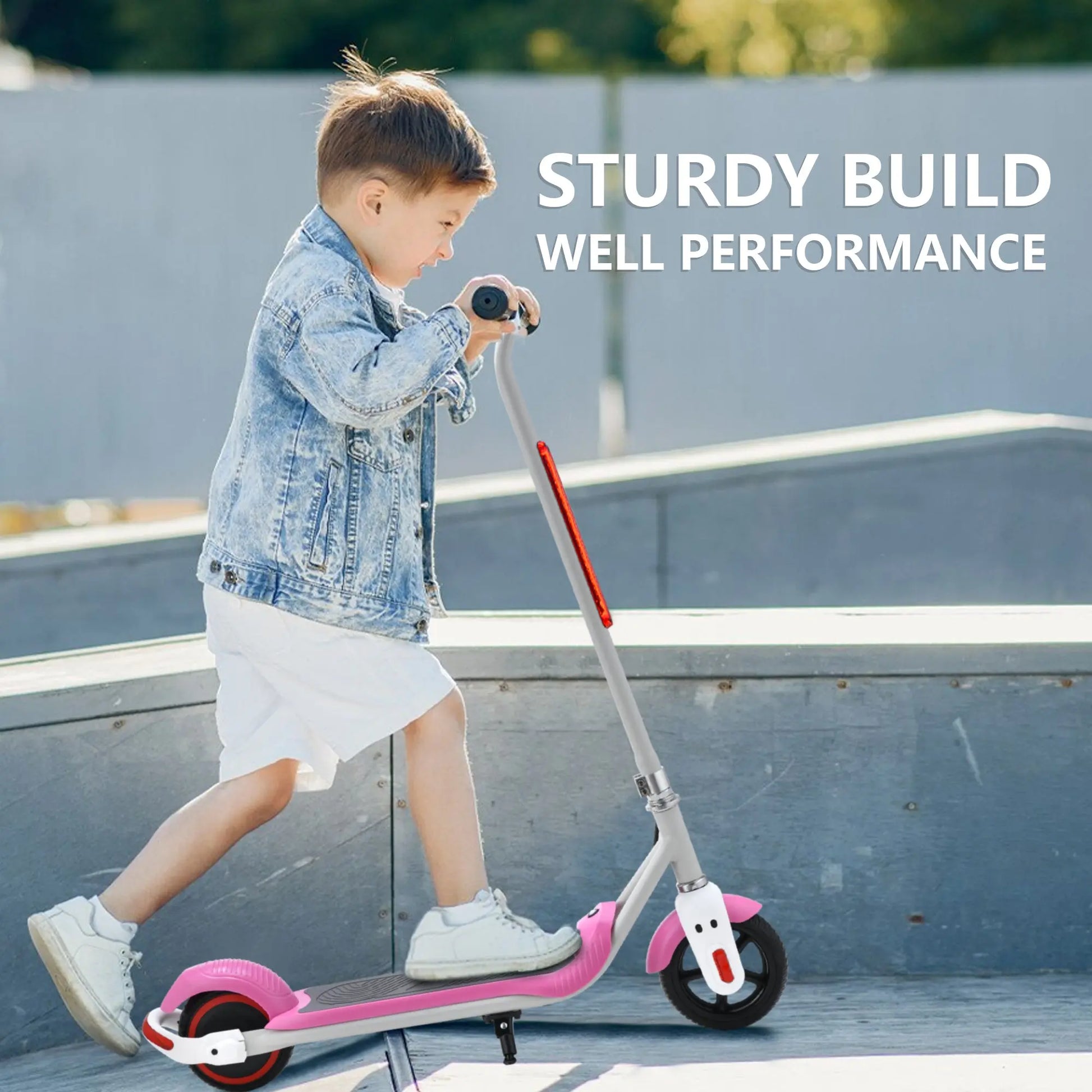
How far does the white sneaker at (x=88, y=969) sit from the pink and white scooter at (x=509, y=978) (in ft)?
0.20

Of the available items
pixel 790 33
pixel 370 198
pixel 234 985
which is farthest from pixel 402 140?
pixel 790 33

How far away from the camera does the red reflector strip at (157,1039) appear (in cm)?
317

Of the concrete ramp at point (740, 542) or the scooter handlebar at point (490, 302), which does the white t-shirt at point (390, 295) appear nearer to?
the scooter handlebar at point (490, 302)

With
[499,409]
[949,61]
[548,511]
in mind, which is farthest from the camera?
[949,61]

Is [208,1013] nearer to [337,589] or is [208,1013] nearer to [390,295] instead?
[337,589]

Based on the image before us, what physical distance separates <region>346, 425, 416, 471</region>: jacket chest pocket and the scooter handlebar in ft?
0.99

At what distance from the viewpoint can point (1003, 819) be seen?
381cm

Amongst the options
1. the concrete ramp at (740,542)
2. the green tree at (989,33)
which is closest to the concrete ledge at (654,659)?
the concrete ramp at (740,542)

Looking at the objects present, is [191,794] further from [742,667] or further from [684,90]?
[684,90]

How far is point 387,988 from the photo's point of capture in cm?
325

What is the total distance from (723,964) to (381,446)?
1133 millimetres

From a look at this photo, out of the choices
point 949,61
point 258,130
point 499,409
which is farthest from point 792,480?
point 949,61

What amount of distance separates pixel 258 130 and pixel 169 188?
2.14 ft

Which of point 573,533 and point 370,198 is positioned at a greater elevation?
point 370,198
